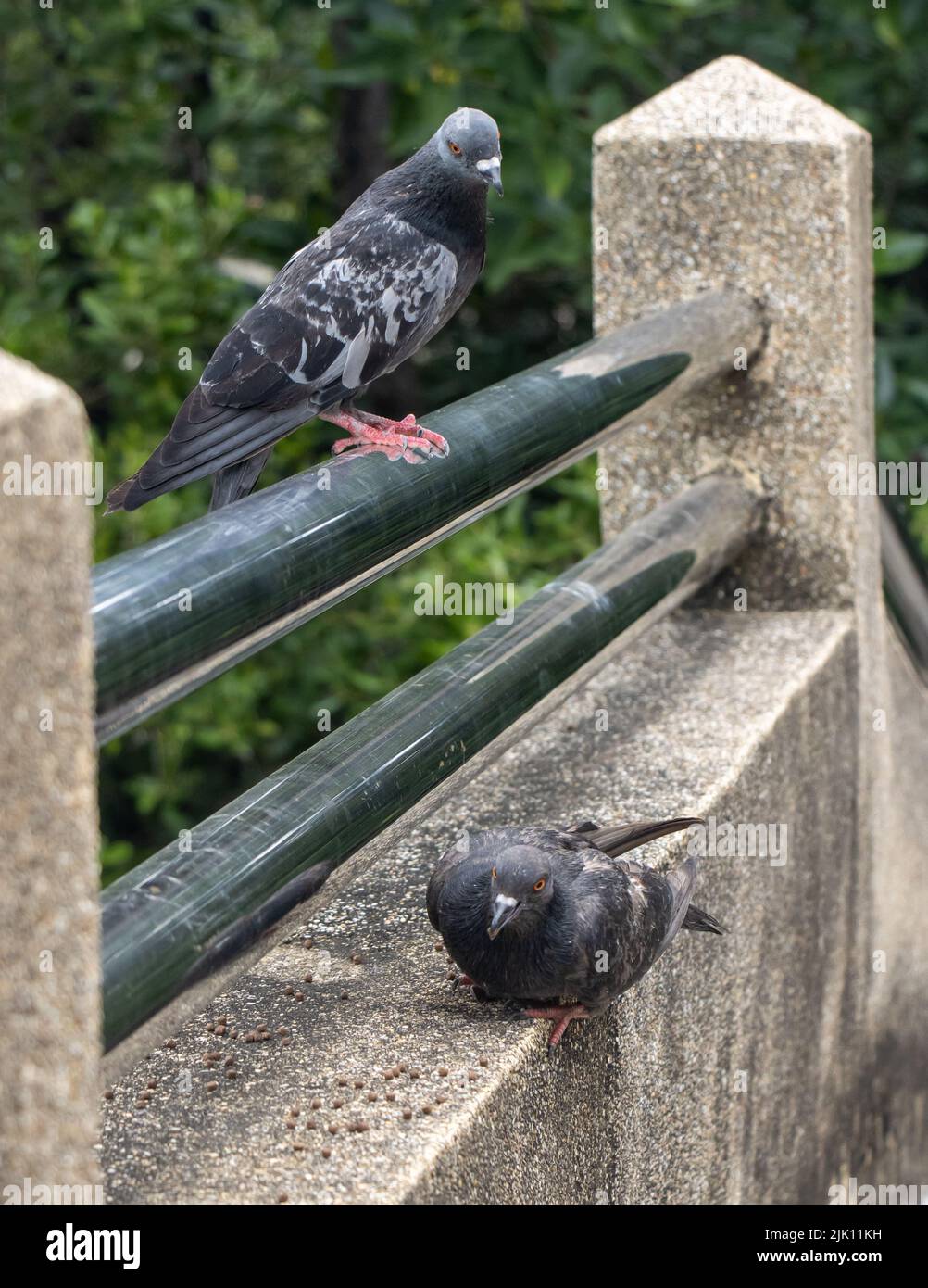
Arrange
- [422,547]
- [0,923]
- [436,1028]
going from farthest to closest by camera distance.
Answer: [422,547], [436,1028], [0,923]

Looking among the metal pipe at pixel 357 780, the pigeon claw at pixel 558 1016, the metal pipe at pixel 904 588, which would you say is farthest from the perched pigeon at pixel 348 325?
the metal pipe at pixel 904 588

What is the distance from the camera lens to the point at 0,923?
3.64ft

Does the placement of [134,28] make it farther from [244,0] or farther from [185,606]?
[185,606]

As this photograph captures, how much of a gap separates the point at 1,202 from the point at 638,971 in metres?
4.24

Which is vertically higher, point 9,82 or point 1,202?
point 9,82

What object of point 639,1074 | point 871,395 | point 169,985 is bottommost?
point 639,1074

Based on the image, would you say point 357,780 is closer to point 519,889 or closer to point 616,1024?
point 519,889

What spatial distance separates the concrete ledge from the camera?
1716mm

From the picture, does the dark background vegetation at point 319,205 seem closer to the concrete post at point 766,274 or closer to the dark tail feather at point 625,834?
the concrete post at point 766,274

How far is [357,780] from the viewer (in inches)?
78.1

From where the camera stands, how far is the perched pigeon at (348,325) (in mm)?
2109

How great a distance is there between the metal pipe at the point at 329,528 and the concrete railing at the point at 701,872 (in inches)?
10.4
